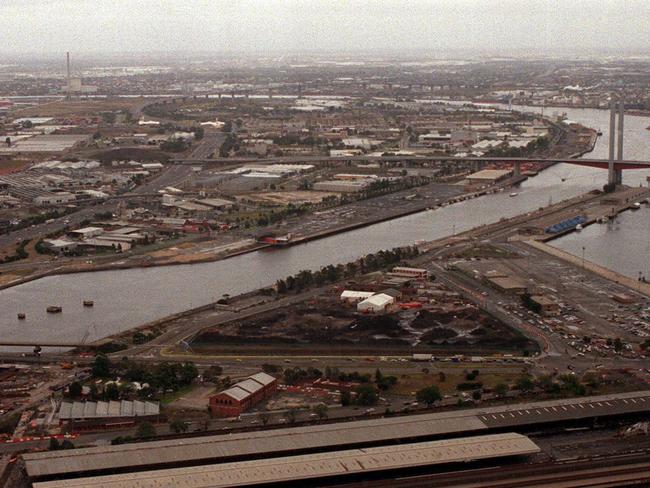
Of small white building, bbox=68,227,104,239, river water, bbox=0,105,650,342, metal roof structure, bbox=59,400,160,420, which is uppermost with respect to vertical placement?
small white building, bbox=68,227,104,239

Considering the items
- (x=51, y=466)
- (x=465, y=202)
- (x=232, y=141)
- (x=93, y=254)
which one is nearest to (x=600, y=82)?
(x=232, y=141)

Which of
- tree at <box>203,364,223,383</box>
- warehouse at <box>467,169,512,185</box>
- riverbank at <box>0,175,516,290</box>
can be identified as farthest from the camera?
warehouse at <box>467,169,512,185</box>

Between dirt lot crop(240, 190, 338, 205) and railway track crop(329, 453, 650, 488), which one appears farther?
dirt lot crop(240, 190, 338, 205)

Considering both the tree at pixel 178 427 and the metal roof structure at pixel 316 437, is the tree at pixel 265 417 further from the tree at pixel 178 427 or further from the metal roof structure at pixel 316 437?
the tree at pixel 178 427

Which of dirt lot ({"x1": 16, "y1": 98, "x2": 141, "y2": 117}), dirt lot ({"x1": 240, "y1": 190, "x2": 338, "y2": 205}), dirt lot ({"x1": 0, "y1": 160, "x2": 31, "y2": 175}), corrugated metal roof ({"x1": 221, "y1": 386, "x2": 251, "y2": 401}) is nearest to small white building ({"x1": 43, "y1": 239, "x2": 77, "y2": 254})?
dirt lot ({"x1": 240, "y1": 190, "x2": 338, "y2": 205})

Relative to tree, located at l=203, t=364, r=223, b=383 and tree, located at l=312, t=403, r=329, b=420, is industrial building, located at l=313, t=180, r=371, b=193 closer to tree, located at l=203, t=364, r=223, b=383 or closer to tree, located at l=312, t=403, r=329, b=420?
tree, located at l=203, t=364, r=223, b=383
